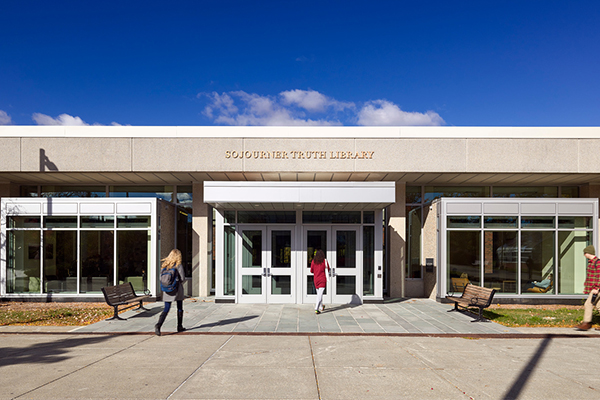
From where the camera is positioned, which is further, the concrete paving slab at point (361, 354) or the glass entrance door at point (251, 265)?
the glass entrance door at point (251, 265)

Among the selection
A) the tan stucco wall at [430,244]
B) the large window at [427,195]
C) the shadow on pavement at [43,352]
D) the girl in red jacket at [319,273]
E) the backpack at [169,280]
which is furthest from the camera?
the large window at [427,195]

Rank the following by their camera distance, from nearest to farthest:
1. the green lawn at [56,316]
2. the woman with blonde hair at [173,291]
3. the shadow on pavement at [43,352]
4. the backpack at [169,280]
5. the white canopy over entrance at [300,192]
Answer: the shadow on pavement at [43,352], the backpack at [169,280], the woman with blonde hair at [173,291], the green lawn at [56,316], the white canopy over entrance at [300,192]

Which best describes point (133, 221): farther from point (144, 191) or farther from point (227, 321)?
point (227, 321)

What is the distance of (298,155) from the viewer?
42.4 ft

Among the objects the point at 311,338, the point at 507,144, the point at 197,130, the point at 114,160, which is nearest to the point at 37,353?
the point at 311,338

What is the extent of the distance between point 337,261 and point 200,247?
5.20m

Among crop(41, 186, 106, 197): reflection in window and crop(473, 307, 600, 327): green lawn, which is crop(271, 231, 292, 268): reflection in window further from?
crop(41, 186, 106, 197): reflection in window

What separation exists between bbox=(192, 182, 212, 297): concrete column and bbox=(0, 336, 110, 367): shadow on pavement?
5995 mm

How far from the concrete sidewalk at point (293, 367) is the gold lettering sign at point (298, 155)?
6.53 metres

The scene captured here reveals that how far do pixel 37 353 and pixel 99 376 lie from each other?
2140 millimetres

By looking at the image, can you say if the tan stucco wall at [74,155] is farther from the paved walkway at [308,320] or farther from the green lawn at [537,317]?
the green lawn at [537,317]

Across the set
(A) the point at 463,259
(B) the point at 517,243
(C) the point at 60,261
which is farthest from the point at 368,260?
(C) the point at 60,261

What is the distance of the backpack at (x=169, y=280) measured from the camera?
8039 mm

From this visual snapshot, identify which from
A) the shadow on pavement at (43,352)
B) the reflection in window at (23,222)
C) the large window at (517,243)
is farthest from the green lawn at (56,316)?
the large window at (517,243)
